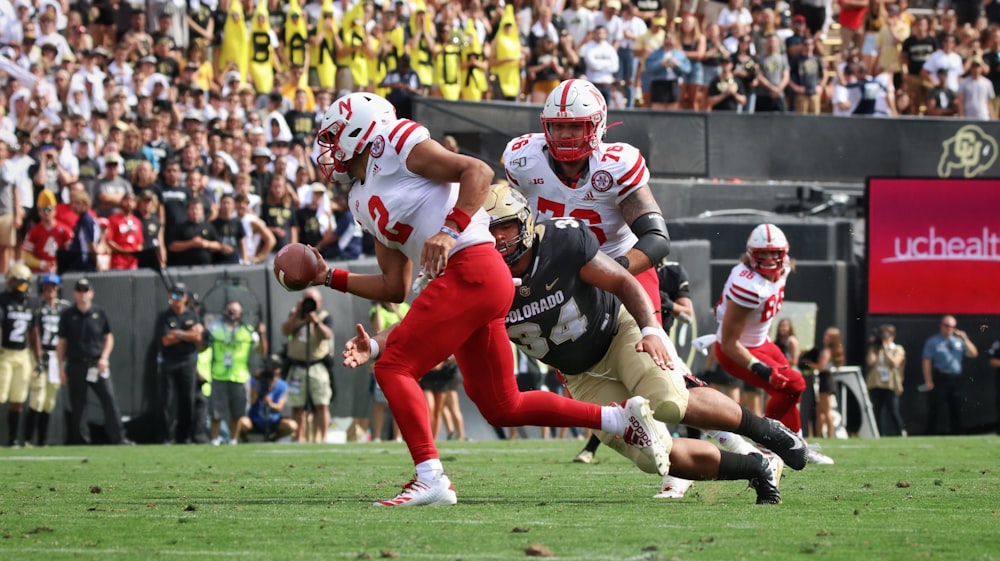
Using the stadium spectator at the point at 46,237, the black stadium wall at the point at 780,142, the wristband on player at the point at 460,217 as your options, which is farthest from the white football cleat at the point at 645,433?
the black stadium wall at the point at 780,142

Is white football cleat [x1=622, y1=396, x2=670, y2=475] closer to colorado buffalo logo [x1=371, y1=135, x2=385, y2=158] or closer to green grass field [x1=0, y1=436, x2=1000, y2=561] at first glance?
green grass field [x1=0, y1=436, x2=1000, y2=561]

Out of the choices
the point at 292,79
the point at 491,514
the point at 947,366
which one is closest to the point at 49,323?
the point at 292,79

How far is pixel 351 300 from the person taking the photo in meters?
16.0

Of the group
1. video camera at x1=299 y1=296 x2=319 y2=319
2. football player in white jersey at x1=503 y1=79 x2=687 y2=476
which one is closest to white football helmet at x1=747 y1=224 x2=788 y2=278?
football player in white jersey at x1=503 y1=79 x2=687 y2=476

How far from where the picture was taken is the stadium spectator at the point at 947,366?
16859 mm

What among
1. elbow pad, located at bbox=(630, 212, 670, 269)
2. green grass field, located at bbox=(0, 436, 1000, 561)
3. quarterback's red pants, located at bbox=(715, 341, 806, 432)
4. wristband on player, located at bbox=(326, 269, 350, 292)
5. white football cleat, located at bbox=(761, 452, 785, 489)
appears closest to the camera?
green grass field, located at bbox=(0, 436, 1000, 561)

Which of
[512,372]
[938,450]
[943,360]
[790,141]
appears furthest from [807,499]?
[790,141]

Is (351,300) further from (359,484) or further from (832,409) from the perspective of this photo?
(359,484)

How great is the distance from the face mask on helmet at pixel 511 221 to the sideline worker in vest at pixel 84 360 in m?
8.57

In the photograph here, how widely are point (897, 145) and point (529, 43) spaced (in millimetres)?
4972

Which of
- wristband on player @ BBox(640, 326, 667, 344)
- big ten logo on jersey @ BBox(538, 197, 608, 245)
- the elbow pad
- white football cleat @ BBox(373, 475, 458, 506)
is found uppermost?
big ten logo on jersey @ BBox(538, 197, 608, 245)

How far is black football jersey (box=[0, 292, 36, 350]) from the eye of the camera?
45.2 ft

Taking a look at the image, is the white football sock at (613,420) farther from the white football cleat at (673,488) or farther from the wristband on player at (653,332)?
the white football cleat at (673,488)

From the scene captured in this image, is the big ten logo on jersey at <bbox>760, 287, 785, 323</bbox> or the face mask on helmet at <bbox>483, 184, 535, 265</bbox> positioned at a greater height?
the face mask on helmet at <bbox>483, 184, 535, 265</bbox>
